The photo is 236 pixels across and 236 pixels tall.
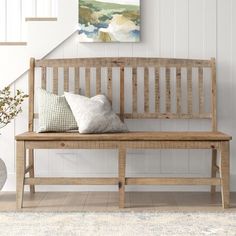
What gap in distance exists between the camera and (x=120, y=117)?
3318 millimetres

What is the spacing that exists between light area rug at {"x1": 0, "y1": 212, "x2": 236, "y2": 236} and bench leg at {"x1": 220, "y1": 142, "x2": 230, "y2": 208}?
15 cm

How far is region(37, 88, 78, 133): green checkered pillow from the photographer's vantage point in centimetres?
310

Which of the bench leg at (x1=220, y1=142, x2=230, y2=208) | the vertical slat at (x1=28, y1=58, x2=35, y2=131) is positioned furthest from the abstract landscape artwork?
the bench leg at (x1=220, y1=142, x2=230, y2=208)

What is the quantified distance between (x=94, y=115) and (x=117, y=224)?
764 mm

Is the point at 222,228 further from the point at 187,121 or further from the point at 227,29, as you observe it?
the point at 227,29

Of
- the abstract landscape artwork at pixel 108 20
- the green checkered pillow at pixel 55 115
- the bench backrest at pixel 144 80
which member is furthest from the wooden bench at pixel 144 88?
the abstract landscape artwork at pixel 108 20

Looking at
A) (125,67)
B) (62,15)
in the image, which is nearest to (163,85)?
(125,67)

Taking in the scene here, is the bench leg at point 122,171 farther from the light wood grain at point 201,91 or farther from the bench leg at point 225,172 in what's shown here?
the light wood grain at point 201,91

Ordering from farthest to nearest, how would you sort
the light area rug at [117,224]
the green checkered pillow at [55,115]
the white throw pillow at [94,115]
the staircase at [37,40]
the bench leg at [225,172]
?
the staircase at [37,40], the green checkered pillow at [55,115], the white throw pillow at [94,115], the bench leg at [225,172], the light area rug at [117,224]

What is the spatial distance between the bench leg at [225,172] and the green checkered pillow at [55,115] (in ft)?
3.15

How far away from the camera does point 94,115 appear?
117 inches

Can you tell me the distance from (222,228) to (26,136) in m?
1.24

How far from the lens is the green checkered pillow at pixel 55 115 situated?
3102 millimetres

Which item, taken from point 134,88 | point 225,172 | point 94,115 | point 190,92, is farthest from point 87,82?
point 225,172
